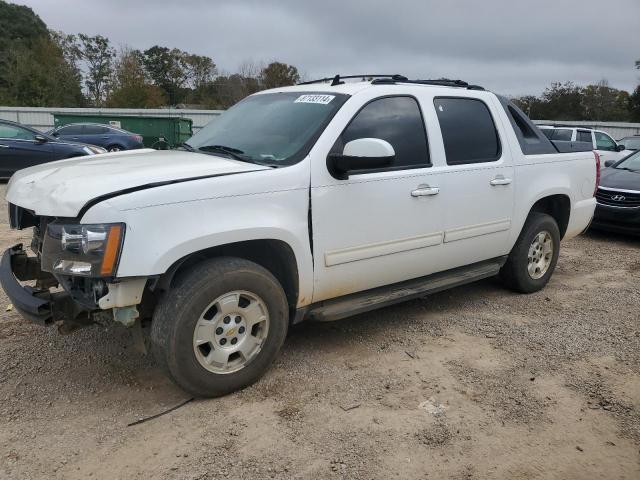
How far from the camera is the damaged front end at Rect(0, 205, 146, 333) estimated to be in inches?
107

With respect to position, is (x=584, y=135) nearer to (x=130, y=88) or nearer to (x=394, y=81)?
(x=394, y=81)

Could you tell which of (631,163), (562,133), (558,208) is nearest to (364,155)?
(558,208)

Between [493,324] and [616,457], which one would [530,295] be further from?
[616,457]

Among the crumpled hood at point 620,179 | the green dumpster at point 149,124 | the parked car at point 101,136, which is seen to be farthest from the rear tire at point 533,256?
the green dumpster at point 149,124

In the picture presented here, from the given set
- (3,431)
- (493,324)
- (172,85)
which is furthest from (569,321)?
(172,85)

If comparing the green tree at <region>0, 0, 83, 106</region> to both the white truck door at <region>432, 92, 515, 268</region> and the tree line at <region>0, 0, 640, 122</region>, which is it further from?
the white truck door at <region>432, 92, 515, 268</region>

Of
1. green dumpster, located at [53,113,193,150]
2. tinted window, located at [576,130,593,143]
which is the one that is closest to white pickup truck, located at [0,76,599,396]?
tinted window, located at [576,130,593,143]

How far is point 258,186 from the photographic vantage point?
318 cm

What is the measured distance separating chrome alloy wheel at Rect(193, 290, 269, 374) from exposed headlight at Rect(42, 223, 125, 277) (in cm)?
60

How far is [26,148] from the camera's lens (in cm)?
1223

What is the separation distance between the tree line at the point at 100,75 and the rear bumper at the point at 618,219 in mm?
40127

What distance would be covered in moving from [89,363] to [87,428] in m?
0.80

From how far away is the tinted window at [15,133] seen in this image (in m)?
12.1

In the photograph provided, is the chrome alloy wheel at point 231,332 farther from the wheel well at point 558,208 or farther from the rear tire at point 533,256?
the wheel well at point 558,208
